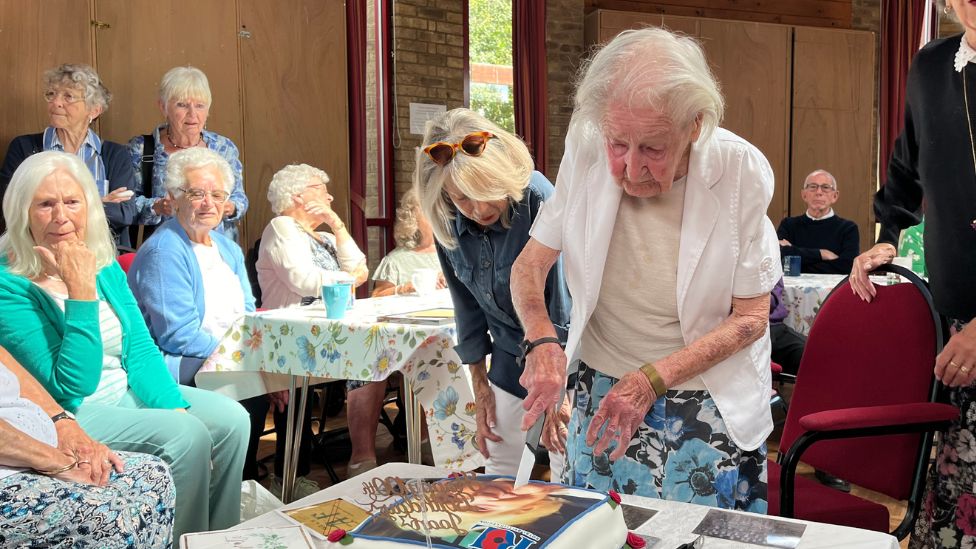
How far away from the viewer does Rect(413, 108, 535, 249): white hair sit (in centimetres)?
179

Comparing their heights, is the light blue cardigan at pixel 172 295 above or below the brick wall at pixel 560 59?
below

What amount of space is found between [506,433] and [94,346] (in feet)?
3.71

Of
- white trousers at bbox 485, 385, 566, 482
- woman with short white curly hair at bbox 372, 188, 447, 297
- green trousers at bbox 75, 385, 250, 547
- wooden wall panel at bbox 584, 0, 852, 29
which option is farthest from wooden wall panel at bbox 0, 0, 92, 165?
wooden wall panel at bbox 584, 0, 852, 29

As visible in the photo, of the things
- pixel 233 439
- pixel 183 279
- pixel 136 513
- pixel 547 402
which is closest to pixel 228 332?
pixel 183 279

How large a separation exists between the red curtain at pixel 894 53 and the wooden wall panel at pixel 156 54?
647cm

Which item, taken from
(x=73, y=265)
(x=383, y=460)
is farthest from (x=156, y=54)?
(x=73, y=265)

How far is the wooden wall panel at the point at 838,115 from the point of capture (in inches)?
318

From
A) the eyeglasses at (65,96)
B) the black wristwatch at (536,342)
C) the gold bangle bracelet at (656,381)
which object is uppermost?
the eyeglasses at (65,96)

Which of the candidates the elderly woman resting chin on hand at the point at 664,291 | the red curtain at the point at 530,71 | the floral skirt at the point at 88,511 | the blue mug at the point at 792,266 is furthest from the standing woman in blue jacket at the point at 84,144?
the red curtain at the point at 530,71

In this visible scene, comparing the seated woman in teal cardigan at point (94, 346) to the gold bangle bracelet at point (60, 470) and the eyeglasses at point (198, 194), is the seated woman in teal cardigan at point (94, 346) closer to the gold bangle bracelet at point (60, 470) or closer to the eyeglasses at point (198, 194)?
the gold bangle bracelet at point (60, 470)

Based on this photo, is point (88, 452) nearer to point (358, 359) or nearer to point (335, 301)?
point (358, 359)

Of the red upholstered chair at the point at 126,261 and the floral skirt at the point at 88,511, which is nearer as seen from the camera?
the floral skirt at the point at 88,511

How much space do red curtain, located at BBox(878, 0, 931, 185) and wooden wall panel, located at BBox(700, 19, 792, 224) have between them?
132 centimetres

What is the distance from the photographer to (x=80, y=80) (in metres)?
4.02
